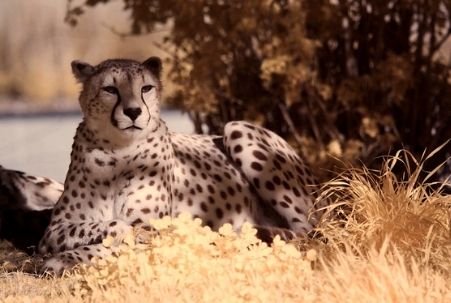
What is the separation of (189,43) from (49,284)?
3808 millimetres

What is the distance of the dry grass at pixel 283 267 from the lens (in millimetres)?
4723

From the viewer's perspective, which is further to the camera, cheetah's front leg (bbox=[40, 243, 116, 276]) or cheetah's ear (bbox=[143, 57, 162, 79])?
cheetah's ear (bbox=[143, 57, 162, 79])

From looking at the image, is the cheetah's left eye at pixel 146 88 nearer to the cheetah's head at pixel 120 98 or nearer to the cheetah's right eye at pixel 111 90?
the cheetah's head at pixel 120 98

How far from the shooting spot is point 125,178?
20.9ft

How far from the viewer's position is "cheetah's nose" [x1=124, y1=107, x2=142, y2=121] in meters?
6.14

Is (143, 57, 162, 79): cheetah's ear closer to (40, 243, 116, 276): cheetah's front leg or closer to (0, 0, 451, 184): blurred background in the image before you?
(40, 243, 116, 276): cheetah's front leg

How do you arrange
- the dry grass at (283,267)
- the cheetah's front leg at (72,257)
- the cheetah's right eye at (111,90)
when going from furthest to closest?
the cheetah's right eye at (111,90), the cheetah's front leg at (72,257), the dry grass at (283,267)

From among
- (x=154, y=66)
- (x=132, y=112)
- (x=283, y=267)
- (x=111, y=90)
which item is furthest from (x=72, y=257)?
(x=283, y=267)

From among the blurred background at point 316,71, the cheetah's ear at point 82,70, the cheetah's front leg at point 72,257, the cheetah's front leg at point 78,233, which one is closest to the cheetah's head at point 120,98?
the cheetah's ear at point 82,70

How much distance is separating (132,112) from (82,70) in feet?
1.61

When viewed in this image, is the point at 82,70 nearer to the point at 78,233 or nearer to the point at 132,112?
the point at 132,112

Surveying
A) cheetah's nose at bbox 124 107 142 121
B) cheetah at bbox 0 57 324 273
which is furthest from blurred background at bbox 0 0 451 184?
cheetah's nose at bbox 124 107 142 121

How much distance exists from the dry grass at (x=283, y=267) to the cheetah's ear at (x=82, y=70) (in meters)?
1.10

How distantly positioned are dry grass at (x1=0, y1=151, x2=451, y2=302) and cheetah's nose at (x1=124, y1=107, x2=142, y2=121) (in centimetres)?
67
